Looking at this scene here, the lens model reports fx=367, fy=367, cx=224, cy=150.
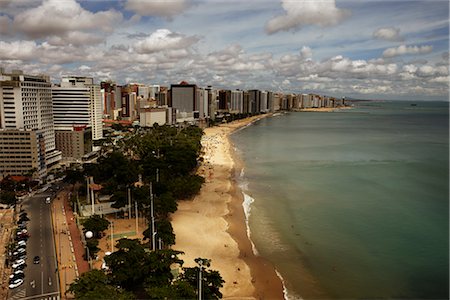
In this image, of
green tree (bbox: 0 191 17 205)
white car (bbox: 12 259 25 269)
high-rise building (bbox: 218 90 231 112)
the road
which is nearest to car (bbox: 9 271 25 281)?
the road

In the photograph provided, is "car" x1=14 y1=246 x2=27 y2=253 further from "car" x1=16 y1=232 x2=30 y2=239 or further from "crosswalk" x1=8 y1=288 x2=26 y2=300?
"crosswalk" x1=8 y1=288 x2=26 y2=300

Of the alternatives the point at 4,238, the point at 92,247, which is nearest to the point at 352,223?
the point at 92,247

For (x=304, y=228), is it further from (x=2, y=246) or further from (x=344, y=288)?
(x=2, y=246)

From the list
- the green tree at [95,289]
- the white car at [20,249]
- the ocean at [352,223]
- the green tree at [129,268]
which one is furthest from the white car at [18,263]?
the ocean at [352,223]

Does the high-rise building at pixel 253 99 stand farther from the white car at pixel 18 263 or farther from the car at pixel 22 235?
the white car at pixel 18 263

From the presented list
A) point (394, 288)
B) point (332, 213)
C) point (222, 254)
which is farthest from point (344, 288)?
point (332, 213)

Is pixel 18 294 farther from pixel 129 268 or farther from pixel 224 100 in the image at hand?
pixel 224 100
